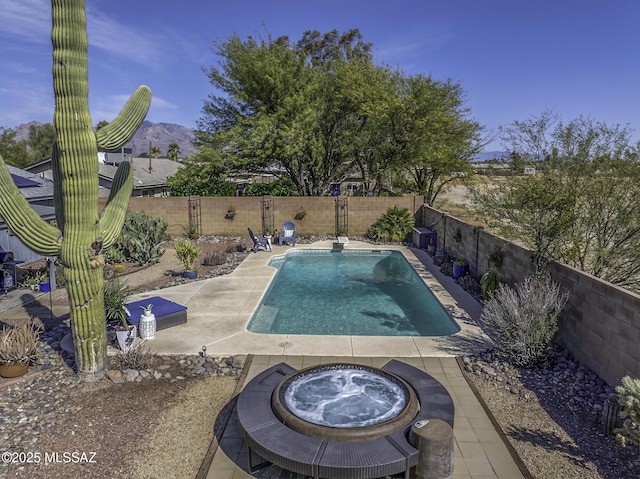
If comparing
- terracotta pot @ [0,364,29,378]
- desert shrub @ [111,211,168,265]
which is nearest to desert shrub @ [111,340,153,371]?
terracotta pot @ [0,364,29,378]

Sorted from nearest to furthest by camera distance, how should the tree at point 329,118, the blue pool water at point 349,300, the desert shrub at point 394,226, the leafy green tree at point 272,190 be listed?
the blue pool water at point 349,300 → the desert shrub at point 394,226 → the tree at point 329,118 → the leafy green tree at point 272,190

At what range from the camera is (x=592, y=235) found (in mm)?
8117

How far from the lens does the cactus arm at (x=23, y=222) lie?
5.86m

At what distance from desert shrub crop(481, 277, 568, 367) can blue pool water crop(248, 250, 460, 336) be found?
65.7 inches

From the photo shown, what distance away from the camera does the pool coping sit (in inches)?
306

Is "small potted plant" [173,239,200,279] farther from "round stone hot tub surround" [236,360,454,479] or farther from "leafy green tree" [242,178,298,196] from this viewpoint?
"leafy green tree" [242,178,298,196]

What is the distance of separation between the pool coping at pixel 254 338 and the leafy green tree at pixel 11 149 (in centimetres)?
3648

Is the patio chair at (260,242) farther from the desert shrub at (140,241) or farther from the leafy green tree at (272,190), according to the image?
the leafy green tree at (272,190)

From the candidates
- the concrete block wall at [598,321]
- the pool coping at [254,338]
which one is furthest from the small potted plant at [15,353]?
the concrete block wall at [598,321]

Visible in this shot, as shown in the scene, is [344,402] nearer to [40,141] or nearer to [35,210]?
[35,210]

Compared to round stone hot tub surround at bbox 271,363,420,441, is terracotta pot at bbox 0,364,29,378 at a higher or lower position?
lower

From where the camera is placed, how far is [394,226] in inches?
772

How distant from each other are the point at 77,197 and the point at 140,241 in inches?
374

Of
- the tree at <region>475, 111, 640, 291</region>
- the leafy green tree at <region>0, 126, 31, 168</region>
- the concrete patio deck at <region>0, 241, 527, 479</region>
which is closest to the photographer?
the concrete patio deck at <region>0, 241, 527, 479</region>
